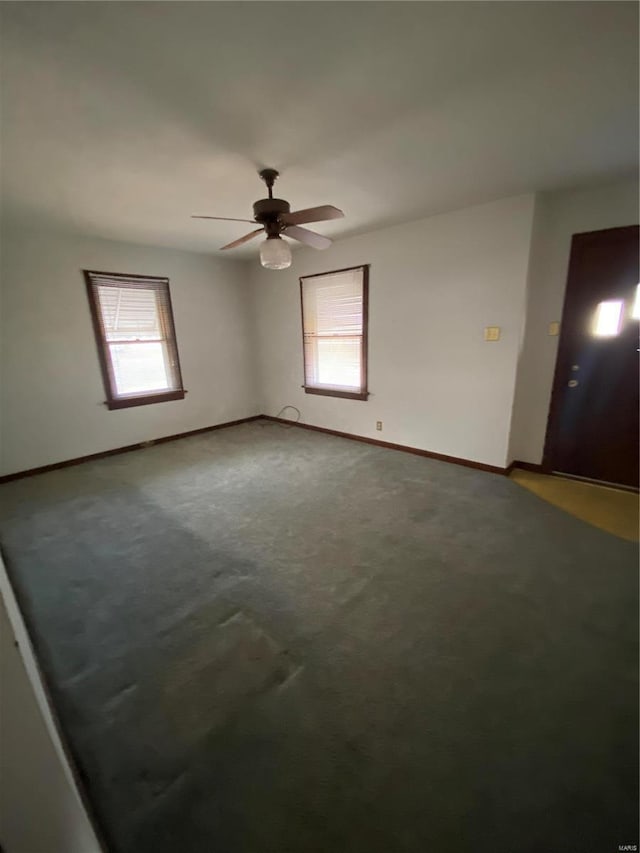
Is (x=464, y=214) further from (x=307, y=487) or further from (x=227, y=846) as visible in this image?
(x=227, y=846)

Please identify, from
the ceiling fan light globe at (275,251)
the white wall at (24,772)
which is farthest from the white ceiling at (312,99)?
the white wall at (24,772)

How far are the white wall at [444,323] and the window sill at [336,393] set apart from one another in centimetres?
7

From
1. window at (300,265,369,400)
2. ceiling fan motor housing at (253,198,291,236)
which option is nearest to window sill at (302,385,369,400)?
window at (300,265,369,400)

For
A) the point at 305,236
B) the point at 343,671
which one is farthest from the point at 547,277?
the point at 343,671

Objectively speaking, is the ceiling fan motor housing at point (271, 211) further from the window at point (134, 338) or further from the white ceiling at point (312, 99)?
the window at point (134, 338)

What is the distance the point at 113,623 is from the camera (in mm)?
1804

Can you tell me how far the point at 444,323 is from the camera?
350cm

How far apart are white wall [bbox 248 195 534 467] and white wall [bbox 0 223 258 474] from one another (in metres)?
1.56

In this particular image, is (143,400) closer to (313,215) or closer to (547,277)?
(313,215)

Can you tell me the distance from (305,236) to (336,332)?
71.6 inches

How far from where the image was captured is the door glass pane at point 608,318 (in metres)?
2.83

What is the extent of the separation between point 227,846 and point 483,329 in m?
3.59

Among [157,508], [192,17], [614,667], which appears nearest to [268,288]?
[157,508]

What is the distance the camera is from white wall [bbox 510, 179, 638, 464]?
276 cm
